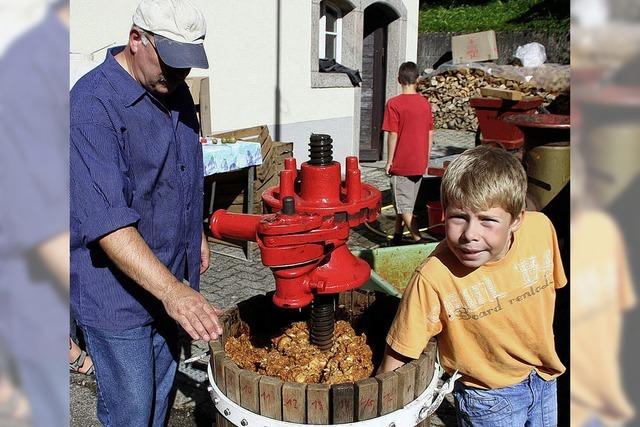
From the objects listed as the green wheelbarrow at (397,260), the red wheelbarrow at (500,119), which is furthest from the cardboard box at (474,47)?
the green wheelbarrow at (397,260)

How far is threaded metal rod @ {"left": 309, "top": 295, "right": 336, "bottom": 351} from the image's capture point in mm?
2307

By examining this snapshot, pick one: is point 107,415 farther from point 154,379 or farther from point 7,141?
point 7,141

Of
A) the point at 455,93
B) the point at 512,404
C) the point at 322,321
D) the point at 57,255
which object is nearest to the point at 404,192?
the point at 322,321

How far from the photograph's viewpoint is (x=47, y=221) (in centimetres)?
47

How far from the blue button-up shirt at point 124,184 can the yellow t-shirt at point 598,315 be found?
5.27 ft

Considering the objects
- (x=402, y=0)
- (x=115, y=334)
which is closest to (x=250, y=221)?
(x=115, y=334)

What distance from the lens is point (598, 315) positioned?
18.6 inches

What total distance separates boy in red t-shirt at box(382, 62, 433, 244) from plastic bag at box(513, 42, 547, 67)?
1060cm

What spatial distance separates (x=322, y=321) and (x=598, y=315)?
1905 mm

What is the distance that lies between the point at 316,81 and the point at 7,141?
897 cm

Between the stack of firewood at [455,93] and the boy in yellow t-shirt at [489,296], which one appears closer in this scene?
the boy in yellow t-shirt at [489,296]

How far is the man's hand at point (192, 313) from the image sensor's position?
5.84 ft

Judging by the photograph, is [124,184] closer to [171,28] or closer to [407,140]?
[171,28]

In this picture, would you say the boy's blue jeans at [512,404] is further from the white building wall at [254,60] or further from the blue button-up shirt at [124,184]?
the white building wall at [254,60]
